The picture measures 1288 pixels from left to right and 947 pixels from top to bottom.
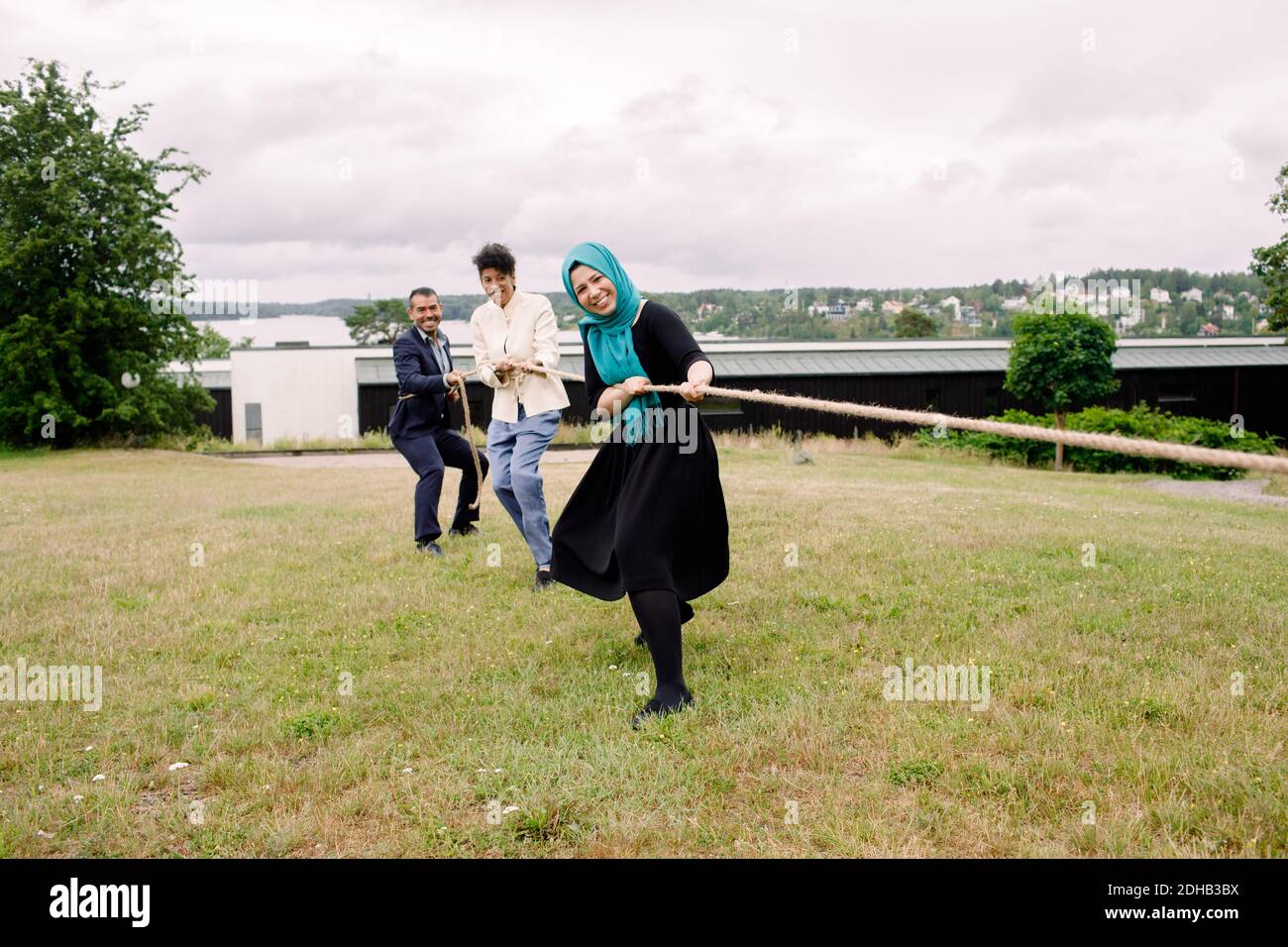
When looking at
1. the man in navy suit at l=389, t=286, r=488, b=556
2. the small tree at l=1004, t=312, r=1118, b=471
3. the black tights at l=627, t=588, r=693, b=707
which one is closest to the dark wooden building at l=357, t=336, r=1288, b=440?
the small tree at l=1004, t=312, r=1118, b=471

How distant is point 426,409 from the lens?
330 inches

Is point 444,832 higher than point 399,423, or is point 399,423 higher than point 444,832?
point 399,423

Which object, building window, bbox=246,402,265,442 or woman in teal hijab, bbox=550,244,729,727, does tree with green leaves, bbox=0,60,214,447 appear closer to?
building window, bbox=246,402,265,442

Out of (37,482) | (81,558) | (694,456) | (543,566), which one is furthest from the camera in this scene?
(37,482)

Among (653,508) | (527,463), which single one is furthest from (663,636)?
(527,463)

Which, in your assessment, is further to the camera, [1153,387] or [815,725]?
[1153,387]

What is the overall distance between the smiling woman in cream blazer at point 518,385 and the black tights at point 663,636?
2.49m

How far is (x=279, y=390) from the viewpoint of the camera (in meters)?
37.5

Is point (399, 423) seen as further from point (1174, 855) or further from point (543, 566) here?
point (1174, 855)

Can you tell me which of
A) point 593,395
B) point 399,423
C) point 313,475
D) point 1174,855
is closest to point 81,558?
point 399,423

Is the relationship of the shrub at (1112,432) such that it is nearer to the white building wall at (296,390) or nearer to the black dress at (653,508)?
the black dress at (653,508)

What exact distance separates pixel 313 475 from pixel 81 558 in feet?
36.5

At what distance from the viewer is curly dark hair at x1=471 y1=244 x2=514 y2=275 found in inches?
278
